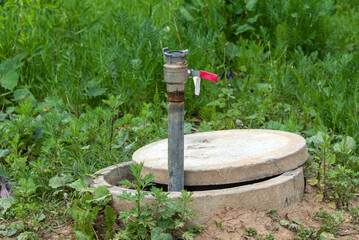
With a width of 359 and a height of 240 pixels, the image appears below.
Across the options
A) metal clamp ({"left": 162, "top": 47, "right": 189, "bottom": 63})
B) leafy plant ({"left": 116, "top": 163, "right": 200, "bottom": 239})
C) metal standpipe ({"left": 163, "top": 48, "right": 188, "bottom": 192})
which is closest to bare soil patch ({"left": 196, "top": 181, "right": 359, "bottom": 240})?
leafy plant ({"left": 116, "top": 163, "right": 200, "bottom": 239})

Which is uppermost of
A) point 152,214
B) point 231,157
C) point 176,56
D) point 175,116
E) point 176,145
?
point 176,56

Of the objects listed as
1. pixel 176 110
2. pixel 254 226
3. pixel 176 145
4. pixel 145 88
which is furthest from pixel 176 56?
pixel 145 88

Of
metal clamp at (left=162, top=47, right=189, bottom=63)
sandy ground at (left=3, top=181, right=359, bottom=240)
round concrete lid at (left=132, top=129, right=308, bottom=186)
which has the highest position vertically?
metal clamp at (left=162, top=47, right=189, bottom=63)

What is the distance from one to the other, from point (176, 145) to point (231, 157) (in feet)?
1.07

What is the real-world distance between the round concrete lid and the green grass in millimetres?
211

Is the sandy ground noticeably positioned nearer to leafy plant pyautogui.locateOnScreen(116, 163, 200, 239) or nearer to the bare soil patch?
the bare soil patch

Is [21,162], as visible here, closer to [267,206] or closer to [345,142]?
[267,206]

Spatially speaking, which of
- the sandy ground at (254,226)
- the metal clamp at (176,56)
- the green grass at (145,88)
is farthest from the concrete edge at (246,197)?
the metal clamp at (176,56)

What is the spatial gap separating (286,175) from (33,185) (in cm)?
123

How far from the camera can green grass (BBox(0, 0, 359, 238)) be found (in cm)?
268

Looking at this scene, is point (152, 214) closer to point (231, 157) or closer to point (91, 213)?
point (91, 213)

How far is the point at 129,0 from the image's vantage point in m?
5.15

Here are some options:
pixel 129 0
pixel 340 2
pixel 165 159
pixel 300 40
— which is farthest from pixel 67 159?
pixel 340 2

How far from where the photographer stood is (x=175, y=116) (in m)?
2.20
